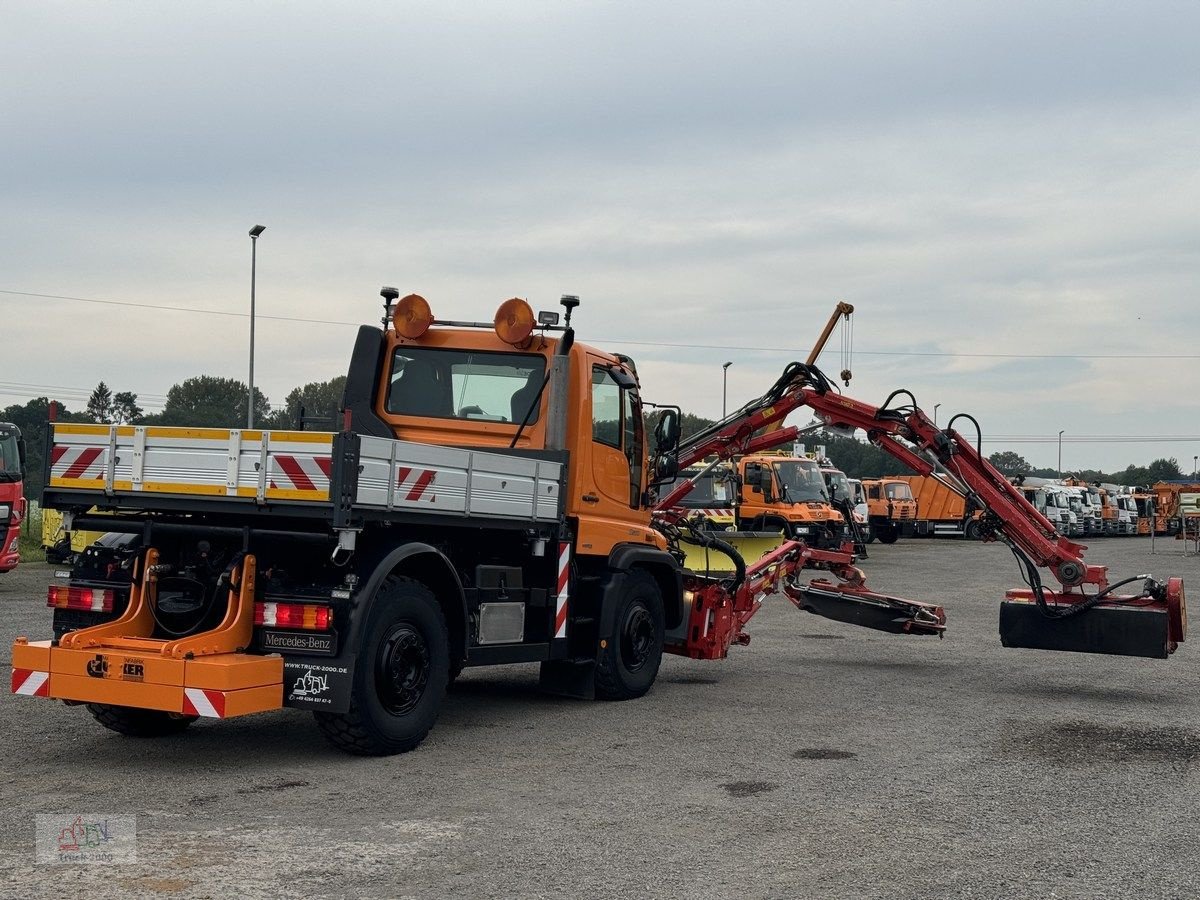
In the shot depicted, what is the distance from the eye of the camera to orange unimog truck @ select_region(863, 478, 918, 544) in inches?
1866

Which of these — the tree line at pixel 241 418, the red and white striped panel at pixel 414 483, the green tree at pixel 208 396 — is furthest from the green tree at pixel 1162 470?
the red and white striped panel at pixel 414 483

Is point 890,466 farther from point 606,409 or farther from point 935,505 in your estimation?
point 606,409

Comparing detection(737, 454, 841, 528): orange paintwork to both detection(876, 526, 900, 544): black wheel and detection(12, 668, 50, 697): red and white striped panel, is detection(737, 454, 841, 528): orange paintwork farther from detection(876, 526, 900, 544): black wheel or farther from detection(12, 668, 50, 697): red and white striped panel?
detection(12, 668, 50, 697): red and white striped panel

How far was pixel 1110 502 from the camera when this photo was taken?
65938 millimetres

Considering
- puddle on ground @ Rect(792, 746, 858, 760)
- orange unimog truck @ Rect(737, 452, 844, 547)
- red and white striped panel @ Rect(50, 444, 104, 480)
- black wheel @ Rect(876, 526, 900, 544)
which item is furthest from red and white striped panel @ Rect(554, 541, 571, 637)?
black wheel @ Rect(876, 526, 900, 544)

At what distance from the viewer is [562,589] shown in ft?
32.0

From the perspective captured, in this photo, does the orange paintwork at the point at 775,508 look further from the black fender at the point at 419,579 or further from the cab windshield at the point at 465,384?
the black fender at the point at 419,579

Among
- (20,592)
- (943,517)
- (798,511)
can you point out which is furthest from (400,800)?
(943,517)

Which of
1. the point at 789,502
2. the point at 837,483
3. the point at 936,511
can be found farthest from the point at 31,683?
the point at 936,511

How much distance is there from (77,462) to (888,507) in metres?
41.7

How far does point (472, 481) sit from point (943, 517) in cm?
4383

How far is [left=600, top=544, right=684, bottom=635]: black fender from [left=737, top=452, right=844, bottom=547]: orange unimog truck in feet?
65.8

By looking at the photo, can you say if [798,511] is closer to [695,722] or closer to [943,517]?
[943,517]

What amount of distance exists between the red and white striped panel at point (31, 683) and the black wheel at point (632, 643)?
13.5 feet
